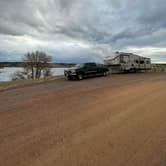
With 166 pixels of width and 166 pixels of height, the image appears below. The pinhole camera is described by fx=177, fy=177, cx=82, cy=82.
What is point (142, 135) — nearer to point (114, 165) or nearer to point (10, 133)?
point (114, 165)

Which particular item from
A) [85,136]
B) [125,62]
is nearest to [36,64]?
[125,62]

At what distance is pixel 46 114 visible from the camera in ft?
20.8

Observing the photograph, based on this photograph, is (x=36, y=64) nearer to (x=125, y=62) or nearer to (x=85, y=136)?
(x=125, y=62)

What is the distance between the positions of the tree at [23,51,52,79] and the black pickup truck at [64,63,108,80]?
68.2 ft

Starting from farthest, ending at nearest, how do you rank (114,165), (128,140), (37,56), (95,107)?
(37,56), (95,107), (128,140), (114,165)

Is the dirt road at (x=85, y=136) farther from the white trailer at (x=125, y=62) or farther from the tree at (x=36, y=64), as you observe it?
the tree at (x=36, y=64)

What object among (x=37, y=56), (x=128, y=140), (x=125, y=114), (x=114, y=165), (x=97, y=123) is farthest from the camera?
(x=37, y=56)

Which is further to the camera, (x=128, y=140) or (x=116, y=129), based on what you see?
(x=116, y=129)

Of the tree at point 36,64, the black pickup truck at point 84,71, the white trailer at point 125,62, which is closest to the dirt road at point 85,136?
the black pickup truck at point 84,71

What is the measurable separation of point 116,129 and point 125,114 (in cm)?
139

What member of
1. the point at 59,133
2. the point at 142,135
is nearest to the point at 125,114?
the point at 142,135

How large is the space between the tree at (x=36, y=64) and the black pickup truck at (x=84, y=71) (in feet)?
68.2

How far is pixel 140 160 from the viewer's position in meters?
3.28

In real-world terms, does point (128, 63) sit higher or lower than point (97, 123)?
higher
